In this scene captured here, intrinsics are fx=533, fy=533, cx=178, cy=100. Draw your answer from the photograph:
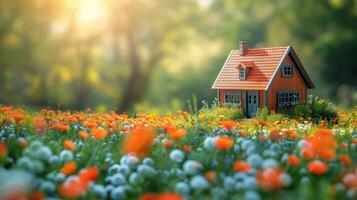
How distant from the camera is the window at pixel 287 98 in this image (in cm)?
1484

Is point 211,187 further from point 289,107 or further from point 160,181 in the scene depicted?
point 289,107

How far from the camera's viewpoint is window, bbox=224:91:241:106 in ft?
49.8

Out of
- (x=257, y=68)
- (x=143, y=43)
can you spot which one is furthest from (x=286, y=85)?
(x=143, y=43)

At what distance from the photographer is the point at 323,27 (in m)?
38.9

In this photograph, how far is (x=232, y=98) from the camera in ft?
50.6

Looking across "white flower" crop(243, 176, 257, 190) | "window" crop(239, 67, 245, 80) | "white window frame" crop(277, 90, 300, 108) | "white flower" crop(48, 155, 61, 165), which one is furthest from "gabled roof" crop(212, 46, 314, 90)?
"white flower" crop(243, 176, 257, 190)

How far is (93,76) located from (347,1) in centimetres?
1866

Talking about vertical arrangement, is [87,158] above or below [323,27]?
below

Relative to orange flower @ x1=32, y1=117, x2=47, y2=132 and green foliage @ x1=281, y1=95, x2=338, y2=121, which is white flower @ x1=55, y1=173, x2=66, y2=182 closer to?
orange flower @ x1=32, y1=117, x2=47, y2=132

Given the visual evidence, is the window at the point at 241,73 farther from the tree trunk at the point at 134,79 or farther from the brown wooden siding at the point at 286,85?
the tree trunk at the point at 134,79

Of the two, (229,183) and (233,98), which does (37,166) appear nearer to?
(229,183)

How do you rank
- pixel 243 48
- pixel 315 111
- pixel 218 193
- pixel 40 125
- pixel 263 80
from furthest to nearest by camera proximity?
pixel 243 48 → pixel 263 80 → pixel 315 111 → pixel 40 125 → pixel 218 193

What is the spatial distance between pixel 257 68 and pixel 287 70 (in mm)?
908

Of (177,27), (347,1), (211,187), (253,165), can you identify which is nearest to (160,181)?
(211,187)
